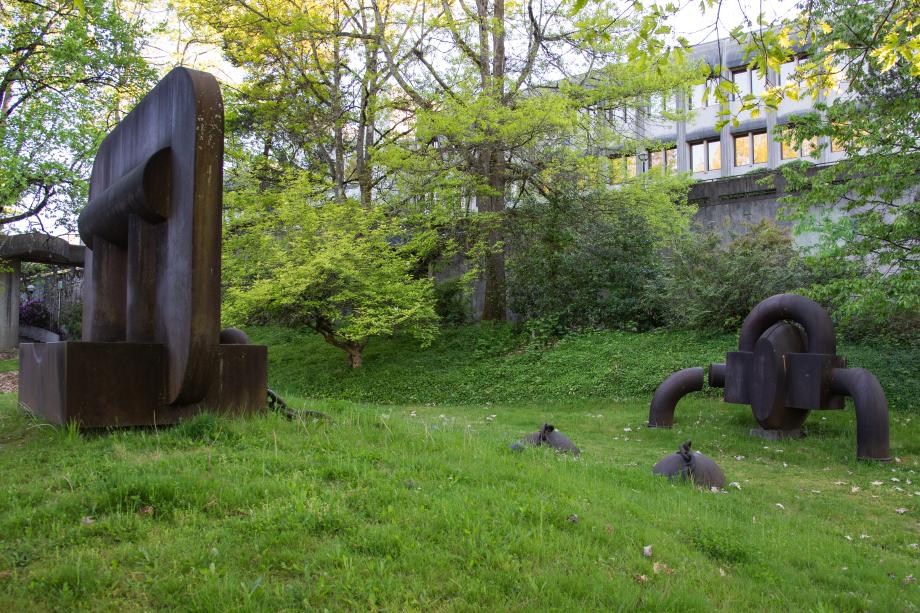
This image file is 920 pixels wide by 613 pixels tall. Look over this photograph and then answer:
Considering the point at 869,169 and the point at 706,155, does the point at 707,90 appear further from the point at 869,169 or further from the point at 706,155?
the point at 706,155

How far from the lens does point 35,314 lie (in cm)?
3262

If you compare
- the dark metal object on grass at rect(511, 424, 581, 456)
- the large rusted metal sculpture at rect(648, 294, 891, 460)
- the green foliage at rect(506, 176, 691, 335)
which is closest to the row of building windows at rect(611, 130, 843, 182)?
the green foliage at rect(506, 176, 691, 335)

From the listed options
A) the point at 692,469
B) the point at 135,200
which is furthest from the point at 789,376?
the point at 135,200

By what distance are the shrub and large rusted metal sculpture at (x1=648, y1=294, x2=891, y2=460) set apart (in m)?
31.2

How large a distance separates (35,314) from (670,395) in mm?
31564

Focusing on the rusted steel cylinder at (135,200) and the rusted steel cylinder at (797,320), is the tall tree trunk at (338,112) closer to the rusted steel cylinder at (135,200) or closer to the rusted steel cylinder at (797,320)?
the rusted steel cylinder at (797,320)

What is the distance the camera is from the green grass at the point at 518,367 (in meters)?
14.1

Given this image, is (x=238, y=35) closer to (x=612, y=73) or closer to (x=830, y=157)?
(x=612, y=73)

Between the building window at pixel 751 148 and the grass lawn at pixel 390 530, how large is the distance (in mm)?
33349

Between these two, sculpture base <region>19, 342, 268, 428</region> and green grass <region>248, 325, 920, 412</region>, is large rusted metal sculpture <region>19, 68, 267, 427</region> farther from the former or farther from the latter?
green grass <region>248, 325, 920, 412</region>

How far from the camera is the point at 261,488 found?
4414 mm

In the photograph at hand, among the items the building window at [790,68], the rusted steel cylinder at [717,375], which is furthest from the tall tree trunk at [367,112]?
the rusted steel cylinder at [717,375]

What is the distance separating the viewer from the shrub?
107 feet

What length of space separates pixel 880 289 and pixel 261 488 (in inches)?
396
